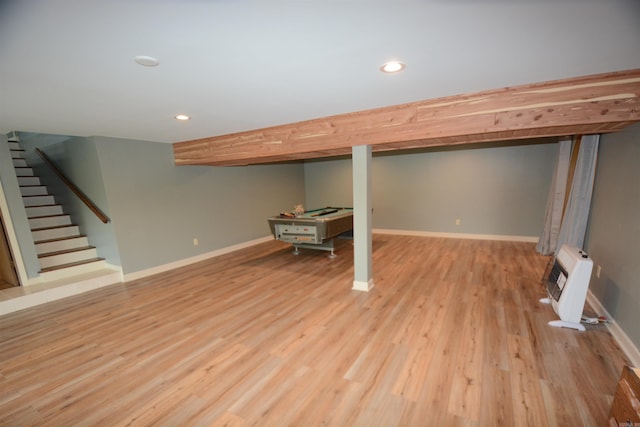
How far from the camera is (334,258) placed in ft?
15.5

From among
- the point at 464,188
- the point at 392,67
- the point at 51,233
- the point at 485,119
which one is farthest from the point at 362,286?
the point at 51,233

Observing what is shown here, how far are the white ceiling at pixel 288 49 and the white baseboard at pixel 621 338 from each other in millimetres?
2077

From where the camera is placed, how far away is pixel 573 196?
11.1ft

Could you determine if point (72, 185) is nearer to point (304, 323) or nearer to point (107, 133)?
point (107, 133)

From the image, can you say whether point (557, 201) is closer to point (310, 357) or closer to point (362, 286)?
point (362, 286)

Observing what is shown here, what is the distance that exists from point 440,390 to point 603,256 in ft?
7.83

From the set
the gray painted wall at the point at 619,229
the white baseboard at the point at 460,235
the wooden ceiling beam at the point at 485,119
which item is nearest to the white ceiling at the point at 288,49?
the wooden ceiling beam at the point at 485,119

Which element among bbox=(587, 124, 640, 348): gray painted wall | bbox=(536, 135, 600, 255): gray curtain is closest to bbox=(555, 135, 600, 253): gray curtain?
bbox=(536, 135, 600, 255): gray curtain

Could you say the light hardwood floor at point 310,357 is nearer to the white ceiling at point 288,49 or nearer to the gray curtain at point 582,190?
the gray curtain at point 582,190

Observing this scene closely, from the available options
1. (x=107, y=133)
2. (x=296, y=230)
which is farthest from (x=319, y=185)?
(x=107, y=133)

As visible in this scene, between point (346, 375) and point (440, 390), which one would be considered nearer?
point (440, 390)

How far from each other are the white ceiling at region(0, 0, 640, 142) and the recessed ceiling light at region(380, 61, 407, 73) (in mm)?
48

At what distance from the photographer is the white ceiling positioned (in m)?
1.10

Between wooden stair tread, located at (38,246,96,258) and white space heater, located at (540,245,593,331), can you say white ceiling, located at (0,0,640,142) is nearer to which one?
white space heater, located at (540,245,593,331)
